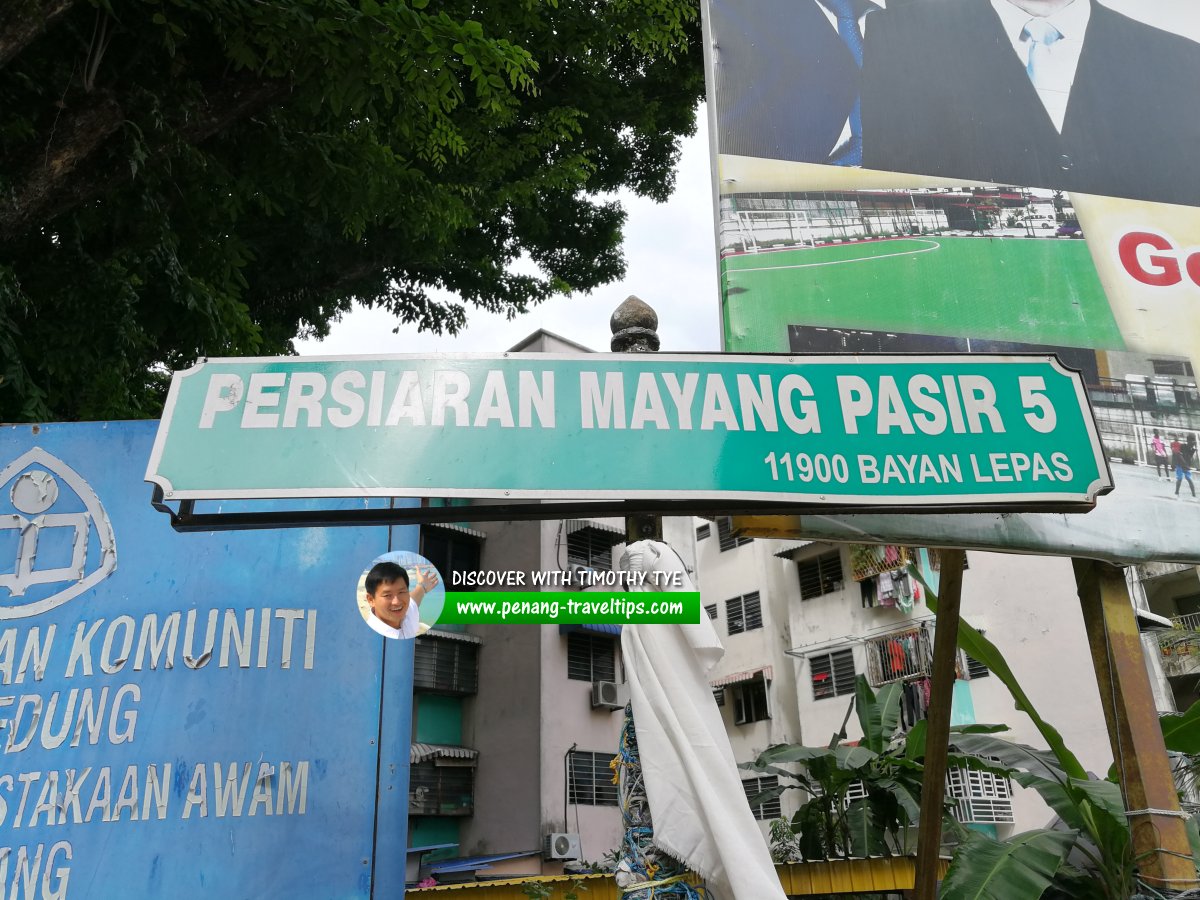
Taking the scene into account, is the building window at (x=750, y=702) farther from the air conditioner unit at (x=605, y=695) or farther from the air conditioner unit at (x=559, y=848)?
the air conditioner unit at (x=559, y=848)

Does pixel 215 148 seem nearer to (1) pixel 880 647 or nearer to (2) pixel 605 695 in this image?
(2) pixel 605 695

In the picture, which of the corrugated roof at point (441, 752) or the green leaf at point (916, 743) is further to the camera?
the corrugated roof at point (441, 752)

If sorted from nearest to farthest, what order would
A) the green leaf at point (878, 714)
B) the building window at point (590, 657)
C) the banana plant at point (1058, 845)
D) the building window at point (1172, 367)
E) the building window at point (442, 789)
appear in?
the building window at point (1172, 367), the banana plant at point (1058, 845), the green leaf at point (878, 714), the building window at point (442, 789), the building window at point (590, 657)

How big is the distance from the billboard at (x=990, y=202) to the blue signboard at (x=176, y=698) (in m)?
1.80

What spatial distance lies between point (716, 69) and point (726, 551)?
2327cm

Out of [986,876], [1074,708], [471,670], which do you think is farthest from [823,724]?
[986,876]

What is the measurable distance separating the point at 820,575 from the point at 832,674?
2.51 meters

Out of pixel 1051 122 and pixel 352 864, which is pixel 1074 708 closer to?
pixel 1051 122

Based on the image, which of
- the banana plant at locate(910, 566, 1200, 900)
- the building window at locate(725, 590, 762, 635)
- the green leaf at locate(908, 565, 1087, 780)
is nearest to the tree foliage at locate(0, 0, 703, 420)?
the green leaf at locate(908, 565, 1087, 780)

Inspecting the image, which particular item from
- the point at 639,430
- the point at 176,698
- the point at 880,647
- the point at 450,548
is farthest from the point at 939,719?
the point at 880,647

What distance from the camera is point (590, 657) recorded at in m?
21.2

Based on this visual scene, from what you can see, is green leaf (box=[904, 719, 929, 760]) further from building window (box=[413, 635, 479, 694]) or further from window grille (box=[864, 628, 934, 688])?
building window (box=[413, 635, 479, 694])

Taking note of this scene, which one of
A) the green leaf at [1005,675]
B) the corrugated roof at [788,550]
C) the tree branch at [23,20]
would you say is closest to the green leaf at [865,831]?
the green leaf at [1005,675]

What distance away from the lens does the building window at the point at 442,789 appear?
18547 millimetres
